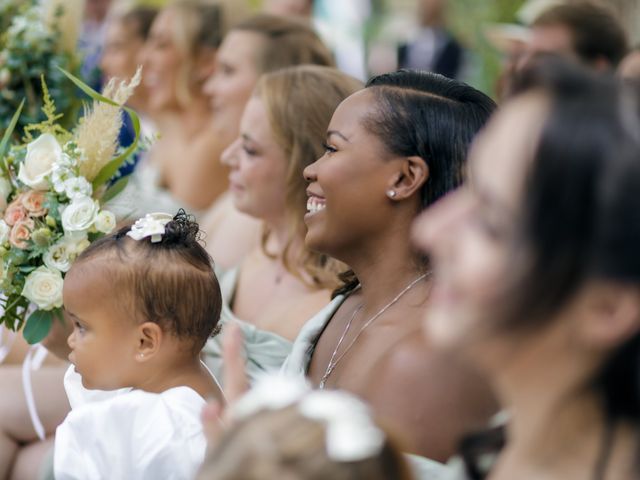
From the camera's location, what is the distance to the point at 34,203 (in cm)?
298

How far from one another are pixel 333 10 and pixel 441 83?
680cm

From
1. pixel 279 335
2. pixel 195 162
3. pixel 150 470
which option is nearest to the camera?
pixel 150 470

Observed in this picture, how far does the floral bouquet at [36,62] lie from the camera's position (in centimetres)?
443

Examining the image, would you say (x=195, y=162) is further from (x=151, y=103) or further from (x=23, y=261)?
(x=23, y=261)

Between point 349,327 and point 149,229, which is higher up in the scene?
point 149,229

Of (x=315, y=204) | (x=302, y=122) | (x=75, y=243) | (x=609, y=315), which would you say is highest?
(x=609, y=315)

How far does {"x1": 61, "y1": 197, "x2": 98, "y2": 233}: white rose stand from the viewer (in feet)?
9.62

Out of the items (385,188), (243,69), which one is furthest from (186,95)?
(385,188)

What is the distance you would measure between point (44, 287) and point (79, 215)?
0.23m

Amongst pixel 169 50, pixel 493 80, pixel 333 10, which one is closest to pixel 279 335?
pixel 169 50

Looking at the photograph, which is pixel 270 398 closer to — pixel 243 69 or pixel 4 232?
pixel 4 232

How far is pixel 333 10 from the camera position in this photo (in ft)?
30.3

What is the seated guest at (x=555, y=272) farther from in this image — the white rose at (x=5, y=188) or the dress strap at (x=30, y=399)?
the dress strap at (x=30, y=399)

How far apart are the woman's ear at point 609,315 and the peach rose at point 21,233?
198 centimetres
